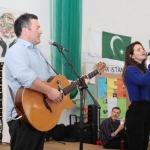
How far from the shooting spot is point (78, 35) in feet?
21.0

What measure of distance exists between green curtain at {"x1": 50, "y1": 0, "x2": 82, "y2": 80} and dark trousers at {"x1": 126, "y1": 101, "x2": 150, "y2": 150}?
10.5 ft

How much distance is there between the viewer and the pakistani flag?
23.2 ft

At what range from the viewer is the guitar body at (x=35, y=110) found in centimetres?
229

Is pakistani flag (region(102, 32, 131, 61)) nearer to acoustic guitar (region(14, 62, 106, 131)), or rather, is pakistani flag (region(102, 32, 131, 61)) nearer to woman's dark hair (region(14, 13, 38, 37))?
acoustic guitar (region(14, 62, 106, 131))

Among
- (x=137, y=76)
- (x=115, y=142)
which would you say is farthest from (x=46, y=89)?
(x=115, y=142)

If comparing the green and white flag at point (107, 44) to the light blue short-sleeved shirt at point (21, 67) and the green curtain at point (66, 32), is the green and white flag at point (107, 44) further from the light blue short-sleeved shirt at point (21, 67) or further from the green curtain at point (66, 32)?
the light blue short-sleeved shirt at point (21, 67)

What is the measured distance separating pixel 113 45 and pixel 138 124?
449 centimetres

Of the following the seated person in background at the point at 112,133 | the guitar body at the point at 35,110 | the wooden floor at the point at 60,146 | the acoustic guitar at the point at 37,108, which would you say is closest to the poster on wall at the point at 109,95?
the seated person in background at the point at 112,133

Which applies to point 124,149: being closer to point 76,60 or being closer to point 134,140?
point 76,60

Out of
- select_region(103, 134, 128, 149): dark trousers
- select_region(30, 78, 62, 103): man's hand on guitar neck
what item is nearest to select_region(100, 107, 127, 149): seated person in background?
select_region(103, 134, 128, 149): dark trousers

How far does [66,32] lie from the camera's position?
621 cm

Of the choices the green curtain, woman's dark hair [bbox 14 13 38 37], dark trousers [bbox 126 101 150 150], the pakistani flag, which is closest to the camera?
woman's dark hair [bbox 14 13 38 37]

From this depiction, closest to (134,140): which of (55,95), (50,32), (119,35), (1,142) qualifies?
(55,95)

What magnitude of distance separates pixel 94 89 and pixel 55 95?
4.38 m
